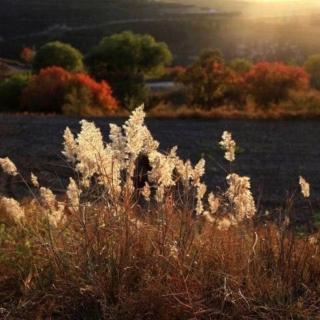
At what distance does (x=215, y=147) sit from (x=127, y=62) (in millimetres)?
34756

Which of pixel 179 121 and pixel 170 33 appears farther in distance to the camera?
pixel 170 33

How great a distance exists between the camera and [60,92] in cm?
3133

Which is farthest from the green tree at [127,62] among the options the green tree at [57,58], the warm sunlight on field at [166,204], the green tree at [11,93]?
the green tree at [11,93]

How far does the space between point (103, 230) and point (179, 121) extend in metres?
16.9

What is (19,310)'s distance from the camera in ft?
11.0

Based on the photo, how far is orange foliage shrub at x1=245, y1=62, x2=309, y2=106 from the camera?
26256 mm

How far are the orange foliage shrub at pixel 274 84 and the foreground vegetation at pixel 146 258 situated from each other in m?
22.2

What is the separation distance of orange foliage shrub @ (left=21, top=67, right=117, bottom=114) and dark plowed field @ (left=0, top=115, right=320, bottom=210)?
741cm

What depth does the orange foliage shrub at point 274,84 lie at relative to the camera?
26256mm

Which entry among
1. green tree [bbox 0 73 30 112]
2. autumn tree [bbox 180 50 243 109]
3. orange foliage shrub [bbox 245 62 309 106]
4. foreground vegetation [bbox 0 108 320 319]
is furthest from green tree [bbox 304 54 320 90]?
foreground vegetation [bbox 0 108 320 319]

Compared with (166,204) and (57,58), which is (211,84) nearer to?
(57,58)

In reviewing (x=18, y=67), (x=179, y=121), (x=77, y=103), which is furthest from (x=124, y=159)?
(x=18, y=67)

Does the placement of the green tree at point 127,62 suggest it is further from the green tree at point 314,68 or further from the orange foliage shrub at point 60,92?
the green tree at point 314,68

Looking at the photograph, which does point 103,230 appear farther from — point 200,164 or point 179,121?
point 179,121
